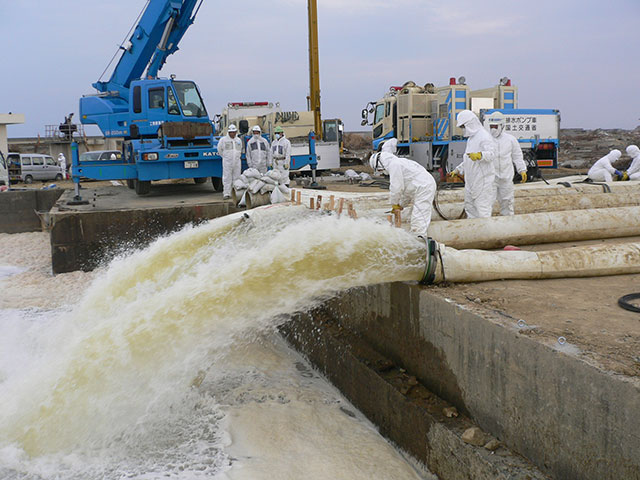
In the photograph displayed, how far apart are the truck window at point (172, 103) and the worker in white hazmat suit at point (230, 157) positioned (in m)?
2.01

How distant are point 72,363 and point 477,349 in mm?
3341

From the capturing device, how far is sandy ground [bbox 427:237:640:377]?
3.26 metres

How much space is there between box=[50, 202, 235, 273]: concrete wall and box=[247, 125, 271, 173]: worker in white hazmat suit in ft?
6.49

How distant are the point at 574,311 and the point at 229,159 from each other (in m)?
8.65

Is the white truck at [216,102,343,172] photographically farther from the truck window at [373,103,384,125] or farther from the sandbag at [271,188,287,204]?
the sandbag at [271,188,287,204]

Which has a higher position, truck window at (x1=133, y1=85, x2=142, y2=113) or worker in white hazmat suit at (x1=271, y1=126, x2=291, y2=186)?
truck window at (x1=133, y1=85, x2=142, y2=113)

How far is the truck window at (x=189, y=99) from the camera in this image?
42.6ft

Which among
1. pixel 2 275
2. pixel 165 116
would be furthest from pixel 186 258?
pixel 165 116

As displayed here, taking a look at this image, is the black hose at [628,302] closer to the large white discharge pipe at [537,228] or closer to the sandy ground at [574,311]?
the sandy ground at [574,311]

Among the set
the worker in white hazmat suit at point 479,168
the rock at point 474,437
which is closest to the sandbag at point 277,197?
the worker in white hazmat suit at point 479,168

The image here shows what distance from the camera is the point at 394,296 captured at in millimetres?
5281

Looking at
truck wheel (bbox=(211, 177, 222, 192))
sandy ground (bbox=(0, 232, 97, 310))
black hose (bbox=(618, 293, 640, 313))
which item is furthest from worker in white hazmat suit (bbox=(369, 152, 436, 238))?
truck wheel (bbox=(211, 177, 222, 192))

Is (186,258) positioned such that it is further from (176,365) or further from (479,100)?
(479,100)

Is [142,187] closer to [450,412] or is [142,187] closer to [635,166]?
[450,412]
